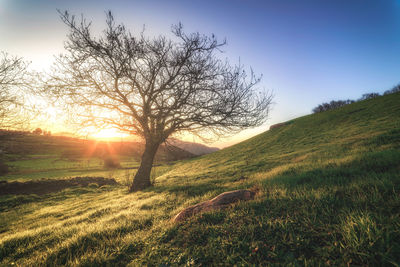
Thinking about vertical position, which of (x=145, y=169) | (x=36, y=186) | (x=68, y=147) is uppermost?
(x=68, y=147)

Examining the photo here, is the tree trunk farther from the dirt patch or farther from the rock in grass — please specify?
the dirt patch

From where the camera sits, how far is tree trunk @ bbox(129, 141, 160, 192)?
1124cm

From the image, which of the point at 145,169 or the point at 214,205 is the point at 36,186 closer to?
the point at 145,169

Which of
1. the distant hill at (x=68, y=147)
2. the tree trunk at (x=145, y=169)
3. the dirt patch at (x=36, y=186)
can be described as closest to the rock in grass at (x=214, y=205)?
the distant hill at (x=68, y=147)

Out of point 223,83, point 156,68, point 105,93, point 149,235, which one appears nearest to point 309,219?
point 149,235

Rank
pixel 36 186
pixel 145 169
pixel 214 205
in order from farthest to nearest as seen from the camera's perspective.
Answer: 1. pixel 36 186
2. pixel 145 169
3. pixel 214 205

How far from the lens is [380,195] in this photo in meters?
2.52

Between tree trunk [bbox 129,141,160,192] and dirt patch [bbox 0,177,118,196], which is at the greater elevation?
tree trunk [bbox 129,141,160,192]

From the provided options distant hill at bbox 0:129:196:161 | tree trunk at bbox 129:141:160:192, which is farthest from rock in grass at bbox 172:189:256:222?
tree trunk at bbox 129:141:160:192

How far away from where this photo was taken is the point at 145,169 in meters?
11.6

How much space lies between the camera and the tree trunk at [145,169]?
1124cm

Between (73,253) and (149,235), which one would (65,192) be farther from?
(149,235)

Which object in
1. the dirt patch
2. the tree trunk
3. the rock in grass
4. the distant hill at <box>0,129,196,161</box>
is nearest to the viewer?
the rock in grass

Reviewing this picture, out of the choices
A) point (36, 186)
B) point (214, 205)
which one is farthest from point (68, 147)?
point (214, 205)
